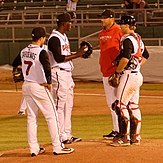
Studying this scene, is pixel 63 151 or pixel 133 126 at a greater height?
pixel 133 126

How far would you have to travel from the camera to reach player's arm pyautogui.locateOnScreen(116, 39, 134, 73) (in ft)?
29.3

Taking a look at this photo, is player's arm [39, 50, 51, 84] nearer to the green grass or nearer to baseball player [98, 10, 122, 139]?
baseball player [98, 10, 122, 139]

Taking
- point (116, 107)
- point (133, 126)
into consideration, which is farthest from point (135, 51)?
point (133, 126)

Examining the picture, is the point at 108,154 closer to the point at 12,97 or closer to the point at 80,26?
the point at 12,97

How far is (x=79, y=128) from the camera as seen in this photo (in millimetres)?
13938

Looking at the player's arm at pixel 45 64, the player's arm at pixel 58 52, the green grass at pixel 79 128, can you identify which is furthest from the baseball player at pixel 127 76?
the green grass at pixel 79 128

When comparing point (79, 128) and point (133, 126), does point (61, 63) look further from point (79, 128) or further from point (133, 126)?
point (79, 128)

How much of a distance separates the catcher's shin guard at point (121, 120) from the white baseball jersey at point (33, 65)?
1.18m

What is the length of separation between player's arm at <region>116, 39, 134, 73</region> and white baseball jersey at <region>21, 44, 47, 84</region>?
1113mm

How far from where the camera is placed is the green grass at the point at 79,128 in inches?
484

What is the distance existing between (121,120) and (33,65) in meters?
1.54

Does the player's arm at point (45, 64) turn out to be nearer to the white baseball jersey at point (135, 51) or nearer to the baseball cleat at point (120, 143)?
the white baseball jersey at point (135, 51)

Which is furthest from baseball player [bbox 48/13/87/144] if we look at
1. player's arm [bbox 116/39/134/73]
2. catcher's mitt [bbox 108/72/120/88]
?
player's arm [bbox 116/39/134/73]

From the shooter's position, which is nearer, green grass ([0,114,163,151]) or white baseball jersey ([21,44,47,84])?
white baseball jersey ([21,44,47,84])
